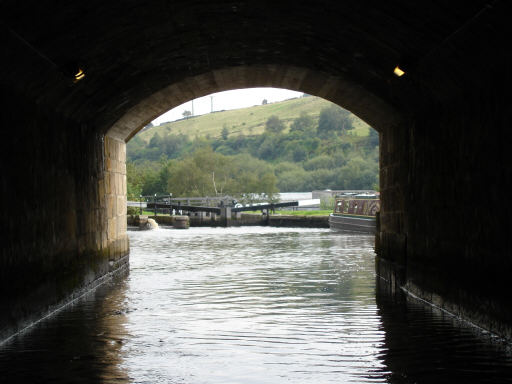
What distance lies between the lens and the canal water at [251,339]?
19.5ft

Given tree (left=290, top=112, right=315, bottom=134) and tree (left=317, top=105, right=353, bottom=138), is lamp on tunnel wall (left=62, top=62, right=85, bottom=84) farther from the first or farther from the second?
tree (left=290, top=112, right=315, bottom=134)

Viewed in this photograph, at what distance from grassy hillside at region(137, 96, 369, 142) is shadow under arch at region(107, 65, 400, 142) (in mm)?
129608

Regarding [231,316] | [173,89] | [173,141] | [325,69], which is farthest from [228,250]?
[173,141]

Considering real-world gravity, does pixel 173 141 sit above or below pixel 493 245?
above

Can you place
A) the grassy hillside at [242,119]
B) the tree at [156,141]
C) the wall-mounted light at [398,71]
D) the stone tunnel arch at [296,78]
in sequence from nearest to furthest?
the stone tunnel arch at [296,78], the wall-mounted light at [398,71], the tree at [156,141], the grassy hillside at [242,119]

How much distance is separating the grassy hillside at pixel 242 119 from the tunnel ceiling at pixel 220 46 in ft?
433

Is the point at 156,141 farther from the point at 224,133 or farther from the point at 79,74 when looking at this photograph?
the point at 79,74

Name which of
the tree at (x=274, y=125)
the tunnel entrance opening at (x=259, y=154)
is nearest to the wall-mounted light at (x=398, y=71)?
the tunnel entrance opening at (x=259, y=154)

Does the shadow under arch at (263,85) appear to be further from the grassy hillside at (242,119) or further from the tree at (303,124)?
the grassy hillside at (242,119)

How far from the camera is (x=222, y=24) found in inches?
364

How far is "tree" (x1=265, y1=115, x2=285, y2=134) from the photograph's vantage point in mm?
142413

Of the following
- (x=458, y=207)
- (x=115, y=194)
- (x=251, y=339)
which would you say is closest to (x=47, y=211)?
(x=251, y=339)

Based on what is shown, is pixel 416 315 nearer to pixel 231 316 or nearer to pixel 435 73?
pixel 231 316

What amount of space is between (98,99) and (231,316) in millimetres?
4093
